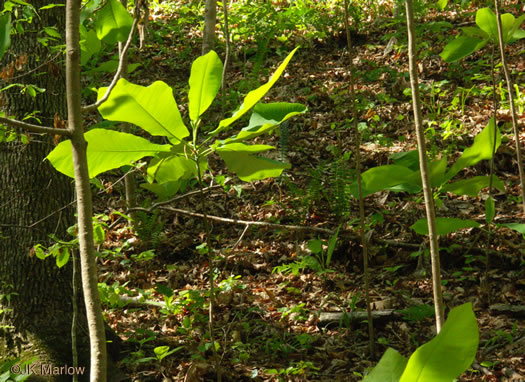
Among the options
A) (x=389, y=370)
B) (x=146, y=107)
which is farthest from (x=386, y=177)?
(x=389, y=370)

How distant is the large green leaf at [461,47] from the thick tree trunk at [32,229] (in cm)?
220

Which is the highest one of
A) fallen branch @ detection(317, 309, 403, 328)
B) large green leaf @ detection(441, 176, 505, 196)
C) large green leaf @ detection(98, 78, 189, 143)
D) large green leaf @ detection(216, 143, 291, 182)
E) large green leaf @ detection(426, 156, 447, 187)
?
large green leaf @ detection(98, 78, 189, 143)

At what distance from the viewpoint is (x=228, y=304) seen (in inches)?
141

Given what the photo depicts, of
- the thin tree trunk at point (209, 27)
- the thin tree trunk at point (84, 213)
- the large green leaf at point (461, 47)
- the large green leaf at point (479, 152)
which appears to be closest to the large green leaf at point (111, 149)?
the thin tree trunk at point (84, 213)

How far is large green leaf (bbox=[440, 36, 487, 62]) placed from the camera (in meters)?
3.15

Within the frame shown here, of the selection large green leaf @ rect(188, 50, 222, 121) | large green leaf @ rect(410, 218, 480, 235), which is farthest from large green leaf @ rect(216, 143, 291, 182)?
large green leaf @ rect(410, 218, 480, 235)

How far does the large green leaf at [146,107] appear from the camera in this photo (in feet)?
5.79

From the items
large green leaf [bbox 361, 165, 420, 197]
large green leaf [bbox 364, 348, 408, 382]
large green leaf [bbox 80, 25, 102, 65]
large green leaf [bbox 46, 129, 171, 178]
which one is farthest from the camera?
large green leaf [bbox 361, 165, 420, 197]

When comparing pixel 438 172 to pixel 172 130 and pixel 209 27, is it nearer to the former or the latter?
pixel 172 130

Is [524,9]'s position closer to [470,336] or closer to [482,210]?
[482,210]

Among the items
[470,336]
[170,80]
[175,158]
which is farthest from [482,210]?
[170,80]

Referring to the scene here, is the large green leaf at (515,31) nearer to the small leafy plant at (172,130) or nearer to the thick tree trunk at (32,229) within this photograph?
the small leafy plant at (172,130)

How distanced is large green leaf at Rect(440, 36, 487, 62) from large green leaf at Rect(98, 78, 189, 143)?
6.32 feet

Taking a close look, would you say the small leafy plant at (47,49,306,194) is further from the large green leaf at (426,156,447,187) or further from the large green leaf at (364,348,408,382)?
the large green leaf at (426,156,447,187)
